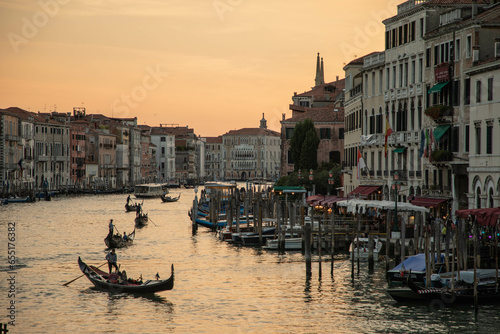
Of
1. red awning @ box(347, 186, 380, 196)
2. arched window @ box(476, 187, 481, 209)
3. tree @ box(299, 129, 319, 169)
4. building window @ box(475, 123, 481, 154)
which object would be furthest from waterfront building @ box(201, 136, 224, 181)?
arched window @ box(476, 187, 481, 209)

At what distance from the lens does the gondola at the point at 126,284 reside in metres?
23.8

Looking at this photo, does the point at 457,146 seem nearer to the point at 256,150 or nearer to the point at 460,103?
the point at 460,103

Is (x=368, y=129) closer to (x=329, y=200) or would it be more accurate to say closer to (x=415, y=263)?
(x=329, y=200)

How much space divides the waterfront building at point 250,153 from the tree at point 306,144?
11417 cm

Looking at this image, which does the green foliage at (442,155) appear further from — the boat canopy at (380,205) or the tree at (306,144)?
the tree at (306,144)

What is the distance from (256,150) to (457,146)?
487ft

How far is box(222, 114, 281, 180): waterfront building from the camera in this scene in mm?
180625

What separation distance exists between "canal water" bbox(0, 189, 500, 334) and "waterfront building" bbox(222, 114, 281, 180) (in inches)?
5626

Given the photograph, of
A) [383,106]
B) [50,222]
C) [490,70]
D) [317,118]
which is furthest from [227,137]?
[490,70]

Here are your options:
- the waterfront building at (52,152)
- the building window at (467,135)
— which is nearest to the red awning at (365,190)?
the building window at (467,135)

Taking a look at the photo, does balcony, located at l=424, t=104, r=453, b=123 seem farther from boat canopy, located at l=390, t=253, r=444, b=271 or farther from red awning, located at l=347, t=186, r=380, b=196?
boat canopy, located at l=390, t=253, r=444, b=271

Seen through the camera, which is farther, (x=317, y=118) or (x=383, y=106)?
(x=317, y=118)

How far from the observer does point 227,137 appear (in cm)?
18350

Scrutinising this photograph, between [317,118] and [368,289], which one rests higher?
[317,118]
